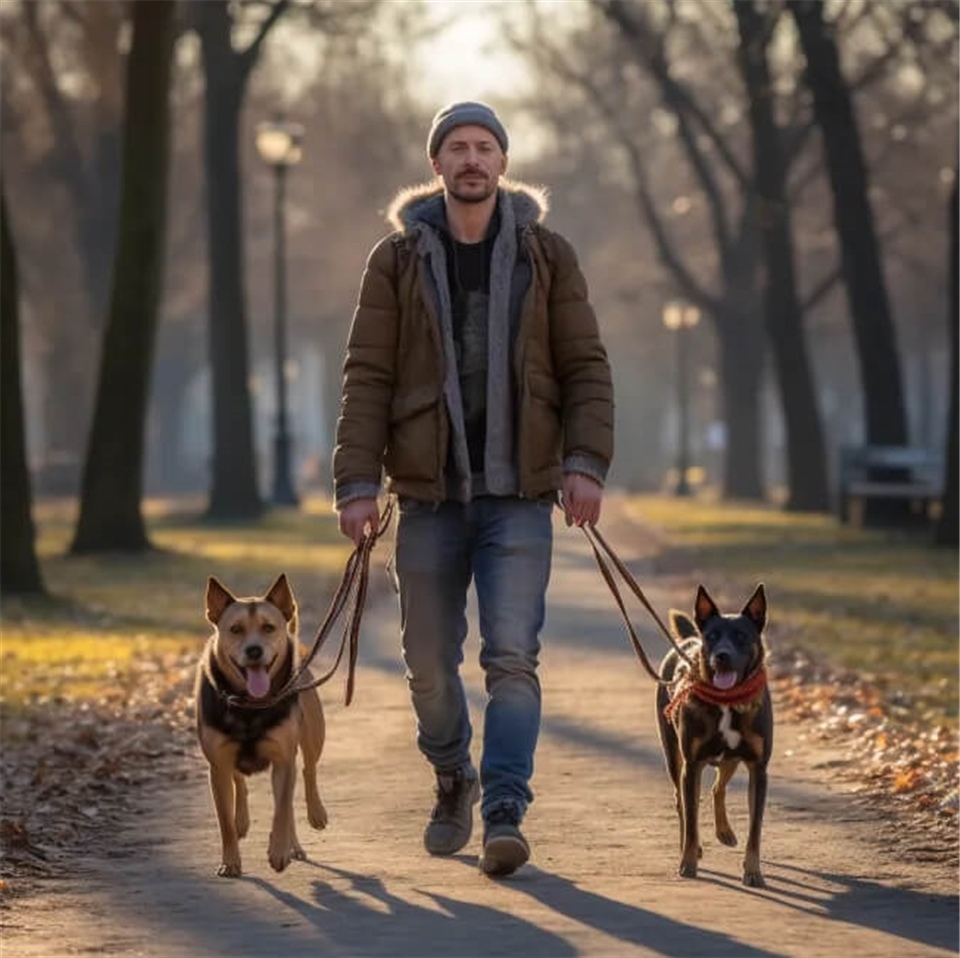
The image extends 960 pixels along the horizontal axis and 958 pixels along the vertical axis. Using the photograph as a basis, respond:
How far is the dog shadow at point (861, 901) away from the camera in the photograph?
8.34 metres

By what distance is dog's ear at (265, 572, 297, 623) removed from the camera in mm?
9328

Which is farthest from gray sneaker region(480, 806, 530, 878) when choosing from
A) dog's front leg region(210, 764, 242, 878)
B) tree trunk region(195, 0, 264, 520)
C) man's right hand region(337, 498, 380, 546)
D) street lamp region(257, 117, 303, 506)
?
street lamp region(257, 117, 303, 506)

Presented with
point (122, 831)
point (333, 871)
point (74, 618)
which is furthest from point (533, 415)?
point (74, 618)

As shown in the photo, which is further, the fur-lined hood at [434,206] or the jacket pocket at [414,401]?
the fur-lined hood at [434,206]

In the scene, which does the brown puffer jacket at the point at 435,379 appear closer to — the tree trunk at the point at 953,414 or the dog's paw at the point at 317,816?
the dog's paw at the point at 317,816

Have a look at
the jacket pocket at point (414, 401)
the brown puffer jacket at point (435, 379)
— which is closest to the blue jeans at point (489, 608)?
the brown puffer jacket at point (435, 379)

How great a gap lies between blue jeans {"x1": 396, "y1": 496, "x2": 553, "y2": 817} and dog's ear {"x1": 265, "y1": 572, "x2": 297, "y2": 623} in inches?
14.9

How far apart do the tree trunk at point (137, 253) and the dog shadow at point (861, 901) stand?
20054 millimetres

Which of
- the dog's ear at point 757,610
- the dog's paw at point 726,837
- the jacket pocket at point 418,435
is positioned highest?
the jacket pocket at point 418,435

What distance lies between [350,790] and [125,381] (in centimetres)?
1770

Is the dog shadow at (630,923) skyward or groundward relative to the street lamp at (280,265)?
groundward

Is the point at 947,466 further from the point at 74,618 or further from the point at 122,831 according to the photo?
the point at 122,831

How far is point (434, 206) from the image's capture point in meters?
9.63

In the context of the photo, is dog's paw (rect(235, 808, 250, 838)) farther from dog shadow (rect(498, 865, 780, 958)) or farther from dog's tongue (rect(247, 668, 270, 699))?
dog shadow (rect(498, 865, 780, 958))
